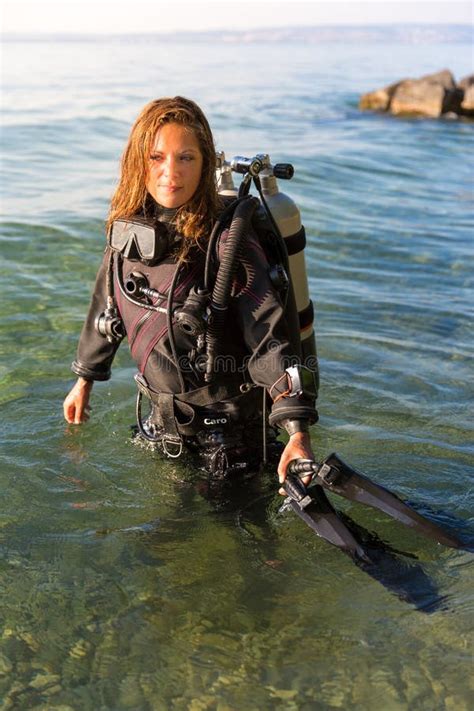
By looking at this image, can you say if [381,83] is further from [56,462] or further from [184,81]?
[56,462]

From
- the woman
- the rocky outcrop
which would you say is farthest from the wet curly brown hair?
the rocky outcrop

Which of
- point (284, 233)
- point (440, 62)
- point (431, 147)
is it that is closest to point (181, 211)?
point (284, 233)

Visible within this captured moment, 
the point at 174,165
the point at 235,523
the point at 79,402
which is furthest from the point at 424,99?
the point at 174,165

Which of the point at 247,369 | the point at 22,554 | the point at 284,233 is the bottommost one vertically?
the point at 22,554

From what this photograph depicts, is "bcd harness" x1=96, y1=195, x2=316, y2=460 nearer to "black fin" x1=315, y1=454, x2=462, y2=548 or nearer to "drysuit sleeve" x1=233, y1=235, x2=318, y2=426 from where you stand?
"drysuit sleeve" x1=233, y1=235, x2=318, y2=426

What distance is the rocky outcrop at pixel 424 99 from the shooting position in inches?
811

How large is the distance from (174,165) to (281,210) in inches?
23.3

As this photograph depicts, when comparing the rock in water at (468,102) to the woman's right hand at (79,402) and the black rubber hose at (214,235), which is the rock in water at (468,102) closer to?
the woman's right hand at (79,402)

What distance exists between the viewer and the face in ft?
11.2

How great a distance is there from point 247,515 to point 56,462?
1.14 metres

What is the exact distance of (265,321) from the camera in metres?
3.37

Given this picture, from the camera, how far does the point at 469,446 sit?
4.94 metres

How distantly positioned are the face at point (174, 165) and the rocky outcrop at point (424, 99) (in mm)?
18248

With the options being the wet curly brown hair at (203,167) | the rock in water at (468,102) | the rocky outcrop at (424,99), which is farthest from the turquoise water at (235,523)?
the rock in water at (468,102)
